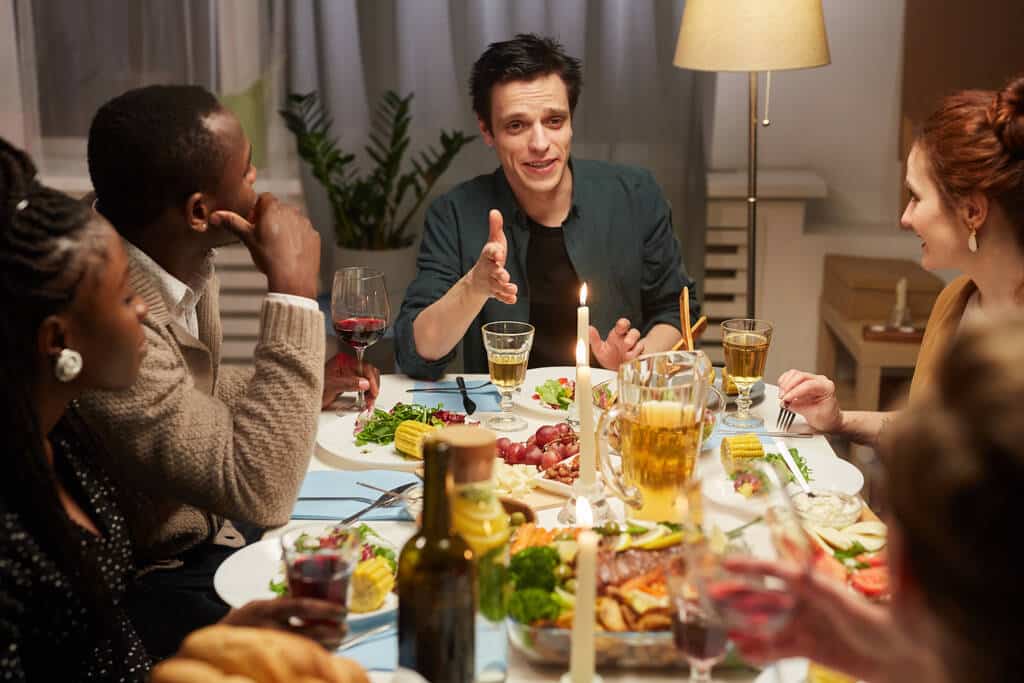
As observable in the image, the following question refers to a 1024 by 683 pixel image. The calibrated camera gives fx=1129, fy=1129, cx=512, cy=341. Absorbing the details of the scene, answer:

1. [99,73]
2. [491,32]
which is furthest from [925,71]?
[99,73]

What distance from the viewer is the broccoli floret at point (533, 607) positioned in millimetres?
1166

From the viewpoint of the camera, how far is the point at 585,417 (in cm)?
143

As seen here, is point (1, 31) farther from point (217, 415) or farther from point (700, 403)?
point (700, 403)

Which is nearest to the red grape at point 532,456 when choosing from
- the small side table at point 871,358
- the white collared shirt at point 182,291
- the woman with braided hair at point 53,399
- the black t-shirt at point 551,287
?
the white collared shirt at point 182,291

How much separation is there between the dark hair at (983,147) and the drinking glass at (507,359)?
0.77 m

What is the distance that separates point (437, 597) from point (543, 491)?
1.94 ft

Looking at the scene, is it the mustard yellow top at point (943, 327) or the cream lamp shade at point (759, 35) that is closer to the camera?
the mustard yellow top at point (943, 327)

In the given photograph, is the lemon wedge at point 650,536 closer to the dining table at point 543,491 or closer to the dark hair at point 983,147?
the dining table at point 543,491

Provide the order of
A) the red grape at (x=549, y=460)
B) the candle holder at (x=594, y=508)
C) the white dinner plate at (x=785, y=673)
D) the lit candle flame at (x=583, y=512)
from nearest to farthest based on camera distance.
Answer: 1. the white dinner plate at (x=785, y=673)
2. the lit candle flame at (x=583, y=512)
3. the candle holder at (x=594, y=508)
4. the red grape at (x=549, y=460)

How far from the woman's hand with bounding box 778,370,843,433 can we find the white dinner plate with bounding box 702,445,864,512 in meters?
0.10

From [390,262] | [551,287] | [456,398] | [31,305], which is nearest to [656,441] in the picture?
[456,398]

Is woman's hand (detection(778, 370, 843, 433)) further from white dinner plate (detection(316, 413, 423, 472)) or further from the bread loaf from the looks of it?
the bread loaf

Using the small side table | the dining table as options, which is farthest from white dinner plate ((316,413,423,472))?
the small side table

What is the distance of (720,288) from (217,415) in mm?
2770
